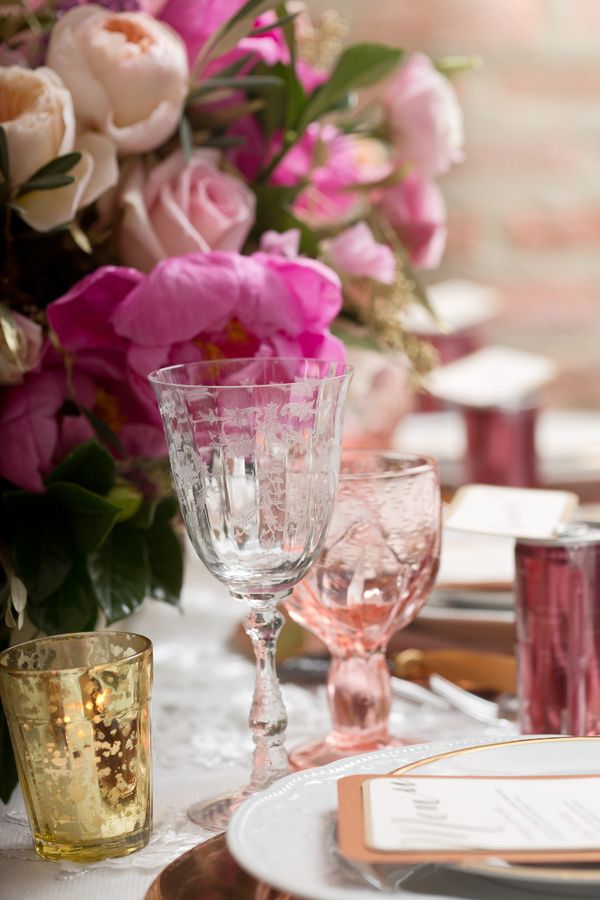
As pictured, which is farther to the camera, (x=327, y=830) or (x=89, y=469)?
(x=89, y=469)

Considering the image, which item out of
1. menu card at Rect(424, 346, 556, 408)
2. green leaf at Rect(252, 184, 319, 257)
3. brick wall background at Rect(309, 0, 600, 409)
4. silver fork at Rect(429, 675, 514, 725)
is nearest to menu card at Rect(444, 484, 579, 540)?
silver fork at Rect(429, 675, 514, 725)

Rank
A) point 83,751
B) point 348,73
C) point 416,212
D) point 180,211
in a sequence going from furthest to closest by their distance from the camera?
1. point 416,212
2. point 348,73
3. point 180,211
4. point 83,751

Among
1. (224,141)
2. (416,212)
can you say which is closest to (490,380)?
(416,212)

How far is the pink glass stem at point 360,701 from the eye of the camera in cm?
73

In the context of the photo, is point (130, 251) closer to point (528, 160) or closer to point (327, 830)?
point (327, 830)

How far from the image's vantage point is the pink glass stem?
734 millimetres

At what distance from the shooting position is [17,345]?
718 mm

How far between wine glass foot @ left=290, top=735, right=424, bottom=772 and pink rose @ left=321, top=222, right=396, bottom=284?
0.37 m

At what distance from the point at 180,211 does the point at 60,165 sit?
0.10m

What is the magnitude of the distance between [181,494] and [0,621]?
0.15 metres

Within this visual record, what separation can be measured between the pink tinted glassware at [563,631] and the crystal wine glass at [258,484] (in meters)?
0.16

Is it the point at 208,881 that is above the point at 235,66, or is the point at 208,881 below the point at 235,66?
below

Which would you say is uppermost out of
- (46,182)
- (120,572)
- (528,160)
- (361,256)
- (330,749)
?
(46,182)

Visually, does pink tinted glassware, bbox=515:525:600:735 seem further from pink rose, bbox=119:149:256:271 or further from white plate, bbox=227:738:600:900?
pink rose, bbox=119:149:256:271
